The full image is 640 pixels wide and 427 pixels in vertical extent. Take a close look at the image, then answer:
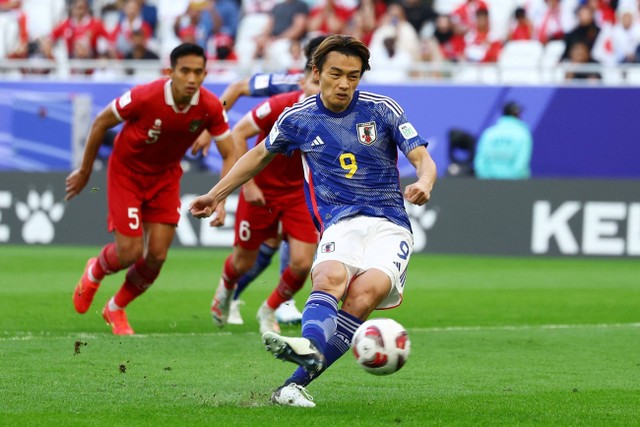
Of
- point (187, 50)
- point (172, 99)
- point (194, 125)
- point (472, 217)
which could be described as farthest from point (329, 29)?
point (187, 50)

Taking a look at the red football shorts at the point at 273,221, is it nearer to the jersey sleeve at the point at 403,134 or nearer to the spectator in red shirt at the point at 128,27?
the jersey sleeve at the point at 403,134

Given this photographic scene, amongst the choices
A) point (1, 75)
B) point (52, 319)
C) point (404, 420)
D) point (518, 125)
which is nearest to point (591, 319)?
point (52, 319)

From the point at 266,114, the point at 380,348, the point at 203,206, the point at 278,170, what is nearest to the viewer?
the point at 380,348

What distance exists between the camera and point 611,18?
21.2m

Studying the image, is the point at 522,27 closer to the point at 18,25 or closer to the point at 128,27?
the point at 128,27

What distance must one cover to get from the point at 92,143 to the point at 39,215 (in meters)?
8.76

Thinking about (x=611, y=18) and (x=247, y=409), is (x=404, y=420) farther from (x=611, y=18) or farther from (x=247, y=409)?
(x=611, y=18)

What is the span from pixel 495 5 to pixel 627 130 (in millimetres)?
3437

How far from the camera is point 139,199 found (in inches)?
417

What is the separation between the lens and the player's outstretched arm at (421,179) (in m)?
6.49

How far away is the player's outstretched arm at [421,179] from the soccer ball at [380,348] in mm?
700

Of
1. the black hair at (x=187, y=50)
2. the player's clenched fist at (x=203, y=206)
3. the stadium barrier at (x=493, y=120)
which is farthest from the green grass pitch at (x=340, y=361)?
the stadium barrier at (x=493, y=120)

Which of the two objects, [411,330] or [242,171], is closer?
[242,171]

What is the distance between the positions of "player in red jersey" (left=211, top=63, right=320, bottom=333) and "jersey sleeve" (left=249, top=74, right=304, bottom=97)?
0.31 metres
